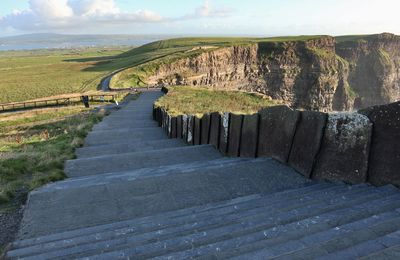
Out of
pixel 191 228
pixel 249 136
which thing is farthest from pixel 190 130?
pixel 191 228

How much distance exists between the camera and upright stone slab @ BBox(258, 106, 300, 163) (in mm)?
5828

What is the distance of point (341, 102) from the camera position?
96.6 m

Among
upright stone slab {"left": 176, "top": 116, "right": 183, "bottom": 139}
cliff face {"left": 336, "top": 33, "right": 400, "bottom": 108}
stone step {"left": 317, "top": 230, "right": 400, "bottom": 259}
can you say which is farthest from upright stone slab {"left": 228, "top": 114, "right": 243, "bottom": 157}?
cliff face {"left": 336, "top": 33, "right": 400, "bottom": 108}

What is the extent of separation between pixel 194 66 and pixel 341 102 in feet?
158

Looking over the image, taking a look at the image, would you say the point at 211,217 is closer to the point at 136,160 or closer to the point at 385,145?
the point at 385,145

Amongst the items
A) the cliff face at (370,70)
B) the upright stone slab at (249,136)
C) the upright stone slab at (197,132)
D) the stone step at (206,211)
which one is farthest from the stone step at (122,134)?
the cliff face at (370,70)

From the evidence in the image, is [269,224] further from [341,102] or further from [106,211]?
[341,102]

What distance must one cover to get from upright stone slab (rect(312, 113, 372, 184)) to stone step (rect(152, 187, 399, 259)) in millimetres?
1116

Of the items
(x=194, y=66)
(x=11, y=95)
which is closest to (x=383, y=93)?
(x=194, y=66)

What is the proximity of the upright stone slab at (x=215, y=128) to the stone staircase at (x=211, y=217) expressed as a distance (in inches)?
90.5

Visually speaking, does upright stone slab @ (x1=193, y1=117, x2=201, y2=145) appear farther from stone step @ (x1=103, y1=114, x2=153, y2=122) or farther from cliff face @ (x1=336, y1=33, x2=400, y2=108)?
cliff face @ (x1=336, y1=33, x2=400, y2=108)

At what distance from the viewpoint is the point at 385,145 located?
172 inches

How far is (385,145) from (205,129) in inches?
230

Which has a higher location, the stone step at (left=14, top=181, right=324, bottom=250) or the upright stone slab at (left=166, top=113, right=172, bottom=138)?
the stone step at (left=14, top=181, right=324, bottom=250)
